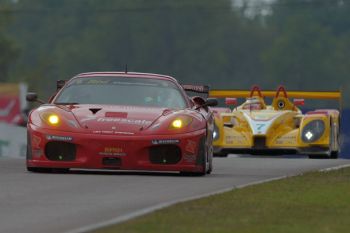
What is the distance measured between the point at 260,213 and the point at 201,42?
294 feet

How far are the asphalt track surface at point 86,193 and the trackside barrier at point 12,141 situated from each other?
28.9ft

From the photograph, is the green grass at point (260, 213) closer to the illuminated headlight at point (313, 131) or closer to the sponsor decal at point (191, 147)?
the sponsor decal at point (191, 147)

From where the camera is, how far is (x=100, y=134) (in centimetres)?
1523

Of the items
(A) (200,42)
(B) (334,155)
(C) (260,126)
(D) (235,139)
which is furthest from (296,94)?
(A) (200,42)

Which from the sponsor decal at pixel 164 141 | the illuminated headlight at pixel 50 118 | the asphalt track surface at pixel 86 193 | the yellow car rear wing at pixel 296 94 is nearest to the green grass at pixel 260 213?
→ the asphalt track surface at pixel 86 193

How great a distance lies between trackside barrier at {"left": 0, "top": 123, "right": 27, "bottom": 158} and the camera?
86.1ft

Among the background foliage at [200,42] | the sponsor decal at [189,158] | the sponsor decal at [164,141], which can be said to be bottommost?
the sponsor decal at [189,158]

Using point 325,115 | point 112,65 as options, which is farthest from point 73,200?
point 112,65

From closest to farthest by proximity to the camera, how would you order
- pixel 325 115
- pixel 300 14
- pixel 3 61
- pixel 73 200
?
pixel 73 200, pixel 325 115, pixel 3 61, pixel 300 14

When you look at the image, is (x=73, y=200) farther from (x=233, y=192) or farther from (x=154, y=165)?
(x=154, y=165)

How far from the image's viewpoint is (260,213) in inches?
423

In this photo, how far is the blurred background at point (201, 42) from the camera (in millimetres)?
97312

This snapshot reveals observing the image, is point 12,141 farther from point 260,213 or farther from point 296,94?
point 260,213

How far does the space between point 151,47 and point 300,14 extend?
1477 centimetres
